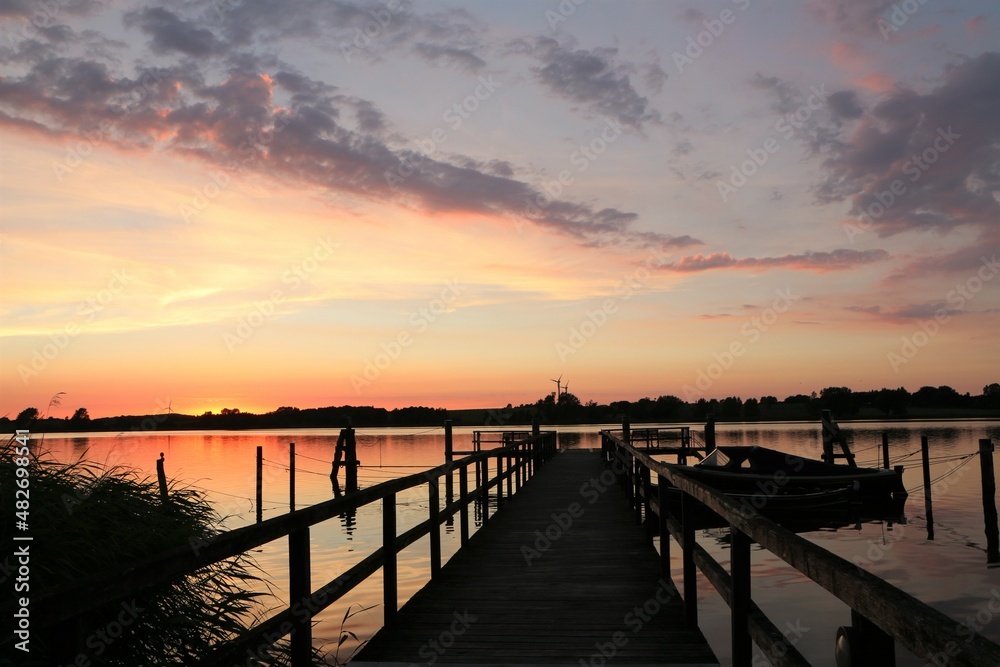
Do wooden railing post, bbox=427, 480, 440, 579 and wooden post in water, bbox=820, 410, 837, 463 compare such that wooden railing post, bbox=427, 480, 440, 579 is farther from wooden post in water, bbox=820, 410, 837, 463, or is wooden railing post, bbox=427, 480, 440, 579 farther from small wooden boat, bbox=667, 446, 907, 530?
wooden post in water, bbox=820, 410, 837, 463

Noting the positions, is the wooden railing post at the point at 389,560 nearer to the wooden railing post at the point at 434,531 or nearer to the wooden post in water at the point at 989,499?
the wooden railing post at the point at 434,531

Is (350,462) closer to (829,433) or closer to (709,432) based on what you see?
(709,432)

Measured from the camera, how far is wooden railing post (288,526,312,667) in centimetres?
489

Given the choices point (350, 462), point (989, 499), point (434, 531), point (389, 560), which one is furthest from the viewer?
Answer: point (350, 462)

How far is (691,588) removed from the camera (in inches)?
261

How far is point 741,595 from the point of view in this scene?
4547 mm

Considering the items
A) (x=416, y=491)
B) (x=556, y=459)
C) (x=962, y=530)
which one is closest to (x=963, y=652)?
(x=962, y=530)

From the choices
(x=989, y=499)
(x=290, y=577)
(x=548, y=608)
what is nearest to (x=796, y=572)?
(x=989, y=499)

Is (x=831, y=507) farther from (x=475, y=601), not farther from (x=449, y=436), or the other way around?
(x=475, y=601)

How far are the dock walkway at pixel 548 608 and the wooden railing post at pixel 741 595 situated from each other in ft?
3.53

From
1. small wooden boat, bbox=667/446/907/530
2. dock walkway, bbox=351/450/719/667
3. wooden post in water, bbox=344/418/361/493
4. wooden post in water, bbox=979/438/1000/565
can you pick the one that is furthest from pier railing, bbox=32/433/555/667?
wooden post in water, bbox=344/418/361/493

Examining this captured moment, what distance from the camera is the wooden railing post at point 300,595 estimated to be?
4.89m

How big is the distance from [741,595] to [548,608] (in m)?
3.16

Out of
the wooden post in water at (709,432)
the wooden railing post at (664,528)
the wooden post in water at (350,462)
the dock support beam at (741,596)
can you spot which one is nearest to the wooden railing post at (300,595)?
the dock support beam at (741,596)
